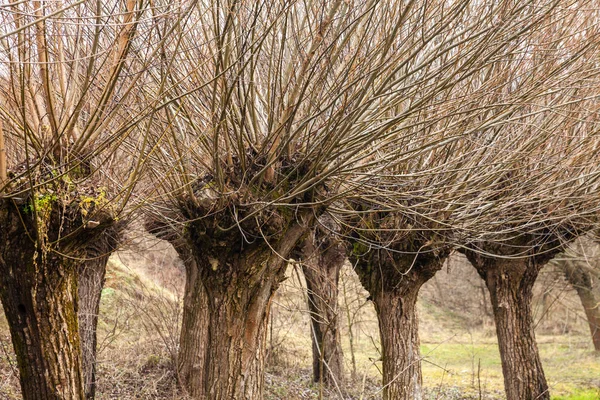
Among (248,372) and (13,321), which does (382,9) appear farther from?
(13,321)

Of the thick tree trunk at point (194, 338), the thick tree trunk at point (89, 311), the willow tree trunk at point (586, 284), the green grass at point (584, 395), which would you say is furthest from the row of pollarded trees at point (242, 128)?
the willow tree trunk at point (586, 284)

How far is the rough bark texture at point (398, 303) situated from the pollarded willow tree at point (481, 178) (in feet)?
0.04

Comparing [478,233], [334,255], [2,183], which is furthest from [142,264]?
[2,183]

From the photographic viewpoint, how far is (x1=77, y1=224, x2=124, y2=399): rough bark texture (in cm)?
823

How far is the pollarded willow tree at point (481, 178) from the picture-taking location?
469 centimetres

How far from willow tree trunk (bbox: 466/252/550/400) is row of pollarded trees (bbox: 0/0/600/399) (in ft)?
7.42

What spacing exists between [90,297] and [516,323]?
260 inches

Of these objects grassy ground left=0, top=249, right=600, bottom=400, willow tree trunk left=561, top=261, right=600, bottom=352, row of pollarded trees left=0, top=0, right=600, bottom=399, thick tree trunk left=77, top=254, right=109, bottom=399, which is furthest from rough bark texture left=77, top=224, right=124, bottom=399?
willow tree trunk left=561, top=261, right=600, bottom=352

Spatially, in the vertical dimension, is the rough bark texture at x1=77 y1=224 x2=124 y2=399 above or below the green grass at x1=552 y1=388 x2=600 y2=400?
above

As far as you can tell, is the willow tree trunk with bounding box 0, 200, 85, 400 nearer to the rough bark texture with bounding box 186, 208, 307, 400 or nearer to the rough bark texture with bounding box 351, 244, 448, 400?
the rough bark texture with bounding box 186, 208, 307, 400

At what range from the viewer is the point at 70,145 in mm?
4102

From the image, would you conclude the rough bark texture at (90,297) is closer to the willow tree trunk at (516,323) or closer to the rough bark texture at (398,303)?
the rough bark texture at (398,303)

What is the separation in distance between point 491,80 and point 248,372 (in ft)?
10.8

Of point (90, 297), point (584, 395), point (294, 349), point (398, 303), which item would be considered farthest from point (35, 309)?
point (294, 349)
